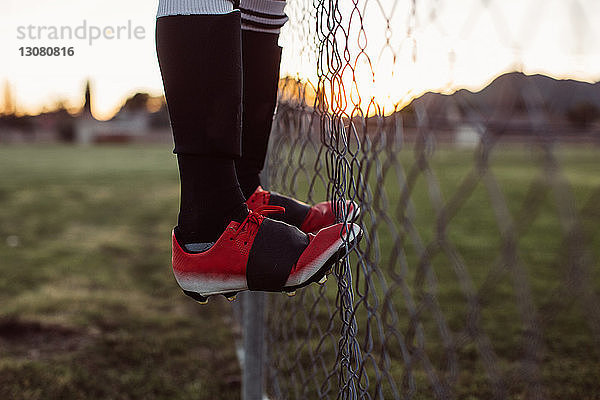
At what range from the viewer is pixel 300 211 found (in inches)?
45.9

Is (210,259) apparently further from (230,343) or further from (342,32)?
(230,343)

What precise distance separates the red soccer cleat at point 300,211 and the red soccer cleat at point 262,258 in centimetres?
15

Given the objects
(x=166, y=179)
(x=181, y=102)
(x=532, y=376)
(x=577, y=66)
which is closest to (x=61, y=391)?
(x=181, y=102)

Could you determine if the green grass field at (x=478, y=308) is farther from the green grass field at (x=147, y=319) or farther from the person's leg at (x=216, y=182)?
the person's leg at (x=216, y=182)

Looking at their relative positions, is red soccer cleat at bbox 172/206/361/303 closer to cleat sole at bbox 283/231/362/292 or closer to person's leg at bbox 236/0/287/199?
cleat sole at bbox 283/231/362/292

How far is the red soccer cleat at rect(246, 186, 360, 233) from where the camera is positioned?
1124 mm

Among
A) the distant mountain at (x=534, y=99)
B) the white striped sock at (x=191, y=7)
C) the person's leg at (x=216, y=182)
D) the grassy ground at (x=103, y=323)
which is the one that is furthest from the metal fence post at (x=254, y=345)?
the distant mountain at (x=534, y=99)

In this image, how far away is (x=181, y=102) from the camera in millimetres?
892

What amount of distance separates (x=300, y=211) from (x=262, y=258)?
260 millimetres

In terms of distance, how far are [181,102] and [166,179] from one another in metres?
10.0

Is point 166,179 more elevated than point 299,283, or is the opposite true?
point 299,283

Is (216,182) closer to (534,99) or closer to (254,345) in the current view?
(534,99)

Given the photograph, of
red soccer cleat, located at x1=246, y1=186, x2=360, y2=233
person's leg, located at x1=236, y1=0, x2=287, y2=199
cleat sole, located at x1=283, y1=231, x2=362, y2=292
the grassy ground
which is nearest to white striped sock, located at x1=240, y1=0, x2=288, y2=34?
person's leg, located at x1=236, y1=0, x2=287, y2=199

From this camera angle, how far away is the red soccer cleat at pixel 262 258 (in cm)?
91
